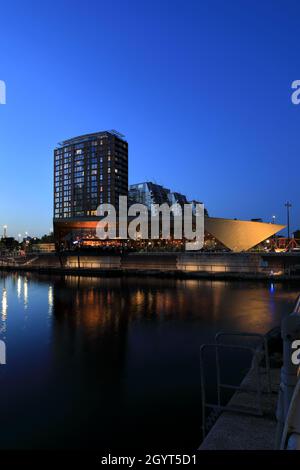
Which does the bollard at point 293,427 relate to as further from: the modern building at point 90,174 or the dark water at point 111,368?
the modern building at point 90,174

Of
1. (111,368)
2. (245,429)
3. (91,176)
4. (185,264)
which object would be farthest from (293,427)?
(91,176)

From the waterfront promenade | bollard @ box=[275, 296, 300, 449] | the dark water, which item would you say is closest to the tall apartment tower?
the waterfront promenade

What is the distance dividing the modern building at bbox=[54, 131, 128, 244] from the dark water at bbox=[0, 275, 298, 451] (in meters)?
127

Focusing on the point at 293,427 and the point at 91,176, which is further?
the point at 91,176

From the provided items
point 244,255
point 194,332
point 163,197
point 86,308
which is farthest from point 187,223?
point 163,197

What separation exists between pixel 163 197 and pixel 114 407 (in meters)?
173

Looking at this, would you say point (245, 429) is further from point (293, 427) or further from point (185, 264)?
point (185, 264)

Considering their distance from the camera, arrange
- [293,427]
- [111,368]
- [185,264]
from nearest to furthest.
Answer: [293,427] → [111,368] → [185,264]

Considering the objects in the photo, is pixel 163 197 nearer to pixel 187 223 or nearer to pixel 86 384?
pixel 187 223

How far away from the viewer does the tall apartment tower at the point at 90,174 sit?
151 metres

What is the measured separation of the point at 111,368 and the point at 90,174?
149 m

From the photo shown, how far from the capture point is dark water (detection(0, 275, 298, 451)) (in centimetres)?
752

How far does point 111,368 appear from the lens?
1179cm

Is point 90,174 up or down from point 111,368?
up
